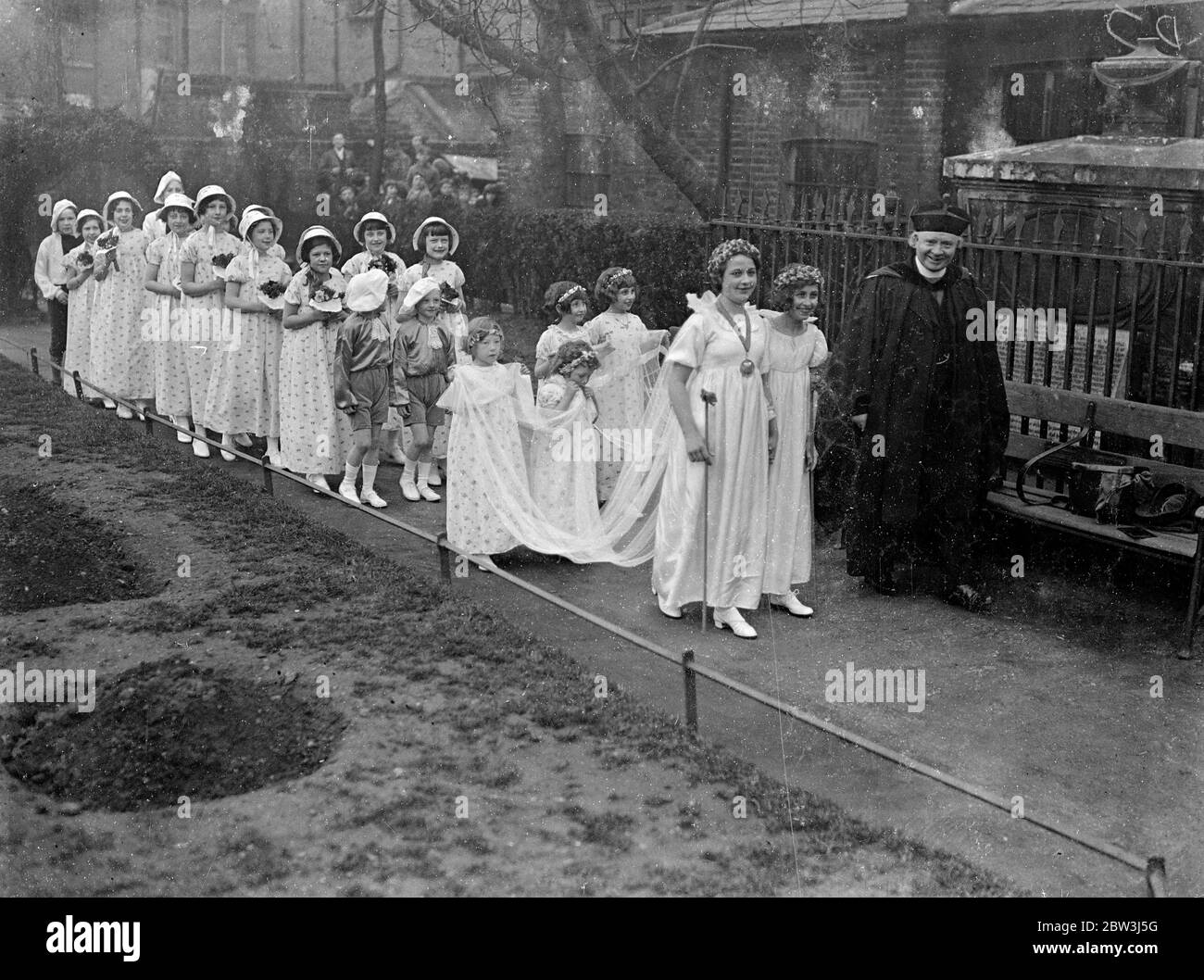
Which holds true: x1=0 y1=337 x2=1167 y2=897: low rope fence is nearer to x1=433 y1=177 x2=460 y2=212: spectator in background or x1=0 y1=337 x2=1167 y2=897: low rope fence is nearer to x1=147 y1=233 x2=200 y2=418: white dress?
x1=147 y1=233 x2=200 y2=418: white dress

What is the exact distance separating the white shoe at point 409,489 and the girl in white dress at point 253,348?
1114 millimetres

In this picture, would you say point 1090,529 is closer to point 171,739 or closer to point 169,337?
point 171,739

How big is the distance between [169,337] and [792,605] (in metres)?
6.45

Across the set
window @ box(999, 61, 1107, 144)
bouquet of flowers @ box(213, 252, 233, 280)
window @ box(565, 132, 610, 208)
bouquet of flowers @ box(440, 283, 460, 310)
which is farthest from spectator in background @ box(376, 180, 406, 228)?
bouquet of flowers @ box(440, 283, 460, 310)

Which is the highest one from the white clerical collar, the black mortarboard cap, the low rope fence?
the black mortarboard cap

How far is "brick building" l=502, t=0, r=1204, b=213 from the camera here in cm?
1439

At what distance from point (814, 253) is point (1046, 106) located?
6.10 m

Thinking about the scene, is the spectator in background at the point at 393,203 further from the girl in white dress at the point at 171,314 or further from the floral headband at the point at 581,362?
the floral headband at the point at 581,362

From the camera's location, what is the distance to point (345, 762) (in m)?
5.55

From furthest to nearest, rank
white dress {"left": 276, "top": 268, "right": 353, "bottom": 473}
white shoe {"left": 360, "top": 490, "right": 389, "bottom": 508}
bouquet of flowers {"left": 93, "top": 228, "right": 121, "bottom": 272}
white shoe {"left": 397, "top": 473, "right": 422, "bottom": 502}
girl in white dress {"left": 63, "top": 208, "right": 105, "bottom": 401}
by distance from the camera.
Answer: girl in white dress {"left": 63, "top": 208, "right": 105, "bottom": 401} → bouquet of flowers {"left": 93, "top": 228, "right": 121, "bottom": 272} → white dress {"left": 276, "top": 268, "right": 353, "bottom": 473} → white shoe {"left": 397, "top": 473, "right": 422, "bottom": 502} → white shoe {"left": 360, "top": 490, "right": 389, "bottom": 508}

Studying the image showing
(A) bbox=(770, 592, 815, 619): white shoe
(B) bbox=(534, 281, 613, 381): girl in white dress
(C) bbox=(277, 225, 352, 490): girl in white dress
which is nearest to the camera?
(A) bbox=(770, 592, 815, 619): white shoe

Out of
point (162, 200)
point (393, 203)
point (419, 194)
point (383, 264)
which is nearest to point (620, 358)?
point (383, 264)

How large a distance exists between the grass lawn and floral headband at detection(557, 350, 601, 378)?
4.87ft

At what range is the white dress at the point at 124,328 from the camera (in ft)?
42.2
